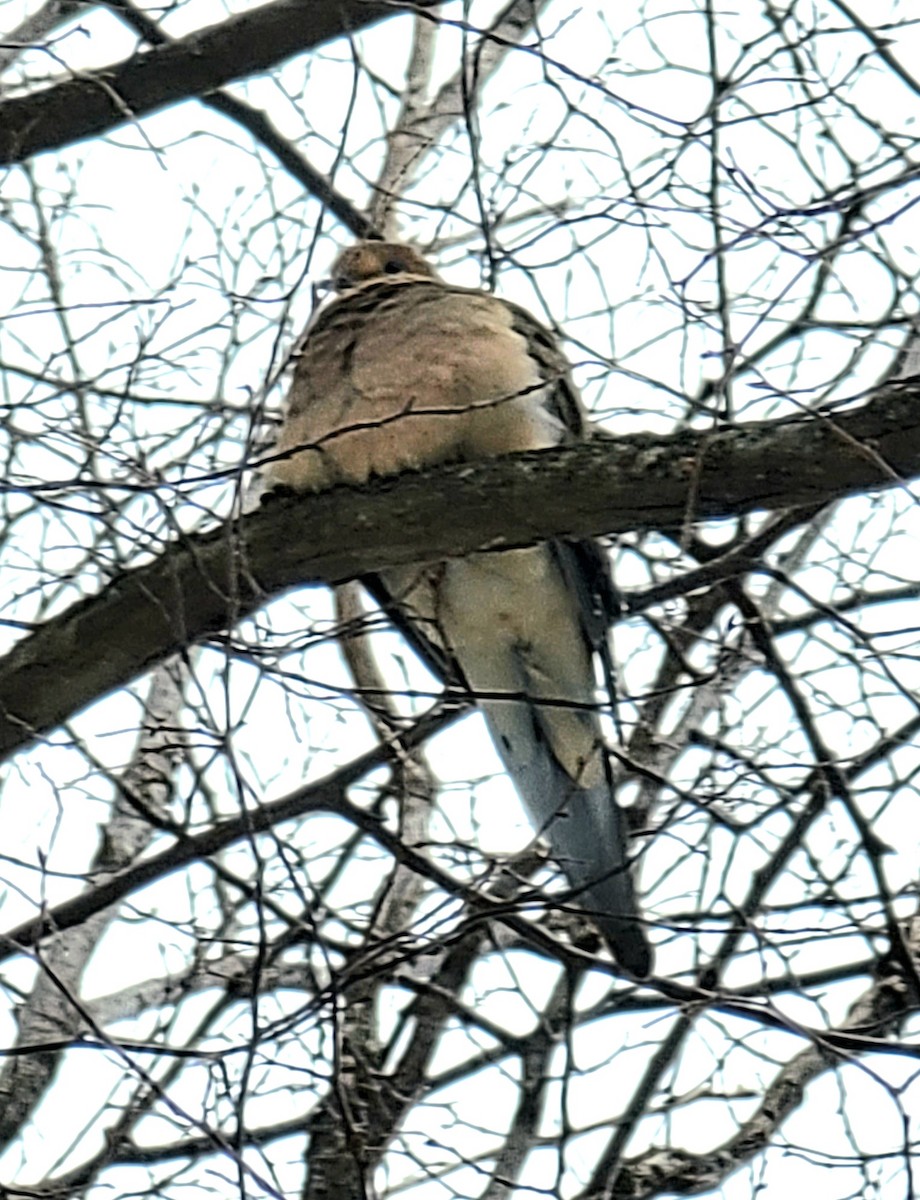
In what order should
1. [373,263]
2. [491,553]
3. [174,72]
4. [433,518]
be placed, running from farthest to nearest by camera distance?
[373,263] → [174,72] → [491,553] → [433,518]

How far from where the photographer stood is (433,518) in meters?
3.01

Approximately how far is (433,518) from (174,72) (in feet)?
4.31

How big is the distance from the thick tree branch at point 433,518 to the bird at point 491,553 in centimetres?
54

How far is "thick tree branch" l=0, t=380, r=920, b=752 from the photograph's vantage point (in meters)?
2.81

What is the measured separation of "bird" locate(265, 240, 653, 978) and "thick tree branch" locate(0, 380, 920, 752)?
538 millimetres

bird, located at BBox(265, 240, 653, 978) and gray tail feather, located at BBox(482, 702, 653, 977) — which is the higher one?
bird, located at BBox(265, 240, 653, 978)

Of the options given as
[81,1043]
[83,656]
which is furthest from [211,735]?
[81,1043]

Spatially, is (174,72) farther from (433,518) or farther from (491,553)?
(433,518)

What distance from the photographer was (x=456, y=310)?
12.7 feet

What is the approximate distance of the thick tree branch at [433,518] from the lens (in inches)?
111

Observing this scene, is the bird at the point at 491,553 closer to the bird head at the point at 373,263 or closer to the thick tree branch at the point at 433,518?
the bird head at the point at 373,263

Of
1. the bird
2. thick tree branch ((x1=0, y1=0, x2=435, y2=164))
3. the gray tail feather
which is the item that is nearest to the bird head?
the bird

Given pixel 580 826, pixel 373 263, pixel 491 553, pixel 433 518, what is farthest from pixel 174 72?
pixel 580 826

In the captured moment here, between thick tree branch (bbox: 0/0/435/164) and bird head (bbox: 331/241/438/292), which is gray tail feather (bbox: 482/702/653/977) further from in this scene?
thick tree branch (bbox: 0/0/435/164)
